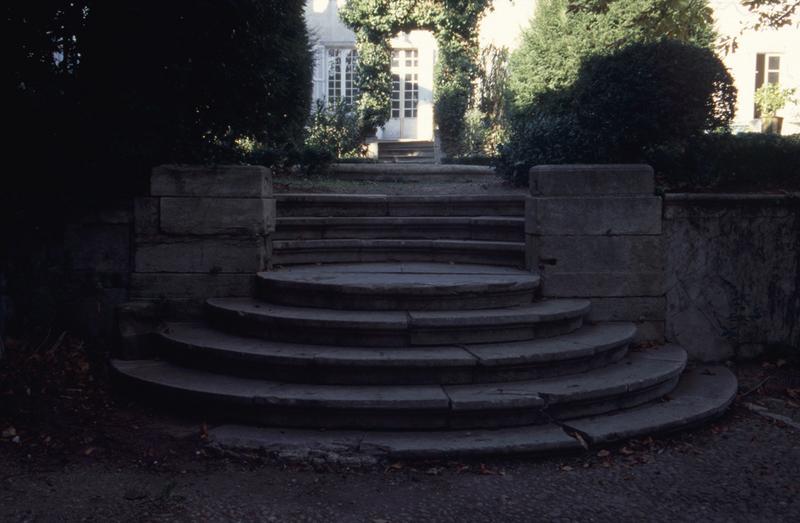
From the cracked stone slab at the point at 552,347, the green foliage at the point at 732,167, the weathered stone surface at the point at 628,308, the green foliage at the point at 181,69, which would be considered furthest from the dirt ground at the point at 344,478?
the green foliage at the point at 732,167

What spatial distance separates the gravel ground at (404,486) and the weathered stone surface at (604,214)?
1.88 metres

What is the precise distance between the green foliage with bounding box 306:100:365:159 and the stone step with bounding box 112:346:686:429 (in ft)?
32.7

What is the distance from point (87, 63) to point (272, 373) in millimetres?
2682

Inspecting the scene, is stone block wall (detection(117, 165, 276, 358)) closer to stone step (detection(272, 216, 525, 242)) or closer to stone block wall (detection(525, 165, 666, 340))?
stone step (detection(272, 216, 525, 242))

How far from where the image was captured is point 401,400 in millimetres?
4074

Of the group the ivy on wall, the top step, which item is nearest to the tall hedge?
the top step

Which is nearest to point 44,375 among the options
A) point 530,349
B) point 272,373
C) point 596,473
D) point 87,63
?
point 272,373

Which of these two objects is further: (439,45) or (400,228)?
(439,45)

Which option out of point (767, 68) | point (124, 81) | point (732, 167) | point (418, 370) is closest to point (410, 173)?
point (732, 167)

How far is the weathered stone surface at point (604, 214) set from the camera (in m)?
5.57

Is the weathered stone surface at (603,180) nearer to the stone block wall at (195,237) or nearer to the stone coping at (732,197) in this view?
the stone coping at (732,197)

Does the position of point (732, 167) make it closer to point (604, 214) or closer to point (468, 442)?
point (604, 214)

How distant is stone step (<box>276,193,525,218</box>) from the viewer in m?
7.00

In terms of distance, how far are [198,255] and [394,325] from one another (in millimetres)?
1777
